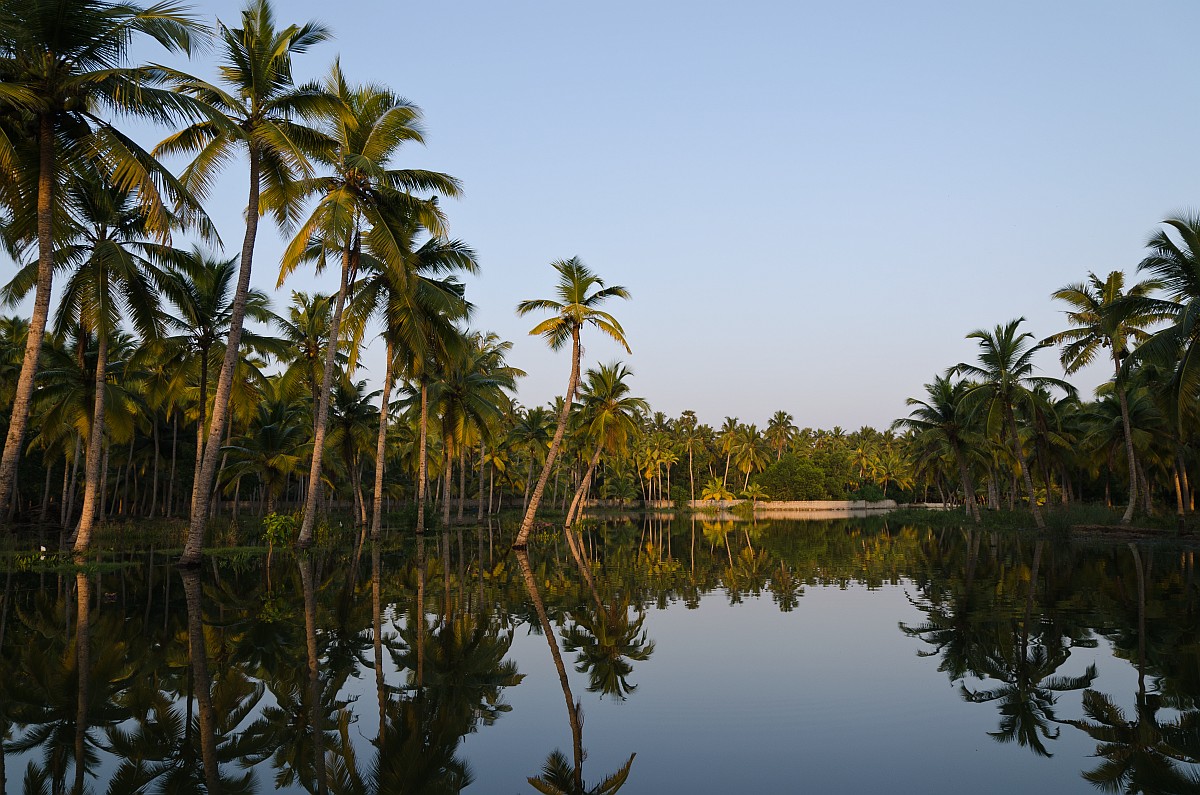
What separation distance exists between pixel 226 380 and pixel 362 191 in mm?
7705

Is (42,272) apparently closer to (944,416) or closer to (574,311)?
(574,311)

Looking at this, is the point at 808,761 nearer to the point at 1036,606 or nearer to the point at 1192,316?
the point at 1036,606

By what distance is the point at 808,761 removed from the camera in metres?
6.49

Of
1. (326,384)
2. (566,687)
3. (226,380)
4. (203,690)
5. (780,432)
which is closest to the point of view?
(203,690)

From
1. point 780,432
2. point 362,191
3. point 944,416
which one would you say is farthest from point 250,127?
point 780,432

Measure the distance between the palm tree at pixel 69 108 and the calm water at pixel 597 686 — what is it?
266 inches

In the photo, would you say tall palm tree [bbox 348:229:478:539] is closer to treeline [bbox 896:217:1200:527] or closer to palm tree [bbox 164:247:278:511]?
palm tree [bbox 164:247:278:511]

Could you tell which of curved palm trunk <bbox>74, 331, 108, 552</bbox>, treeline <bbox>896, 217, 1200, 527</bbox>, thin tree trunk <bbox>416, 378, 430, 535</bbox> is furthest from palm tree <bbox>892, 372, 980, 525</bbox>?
curved palm trunk <bbox>74, 331, 108, 552</bbox>

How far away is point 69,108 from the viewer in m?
15.2

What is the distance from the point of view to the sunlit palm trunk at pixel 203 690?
5.98 m

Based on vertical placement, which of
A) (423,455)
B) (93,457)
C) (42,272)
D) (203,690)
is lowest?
(203,690)

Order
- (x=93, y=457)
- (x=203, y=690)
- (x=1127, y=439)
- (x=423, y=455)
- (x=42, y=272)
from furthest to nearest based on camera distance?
(x=423, y=455)
(x=1127, y=439)
(x=93, y=457)
(x=42, y=272)
(x=203, y=690)

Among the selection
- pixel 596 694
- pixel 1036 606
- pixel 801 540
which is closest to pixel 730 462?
pixel 801 540

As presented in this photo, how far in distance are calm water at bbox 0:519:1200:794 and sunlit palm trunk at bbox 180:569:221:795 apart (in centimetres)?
4
